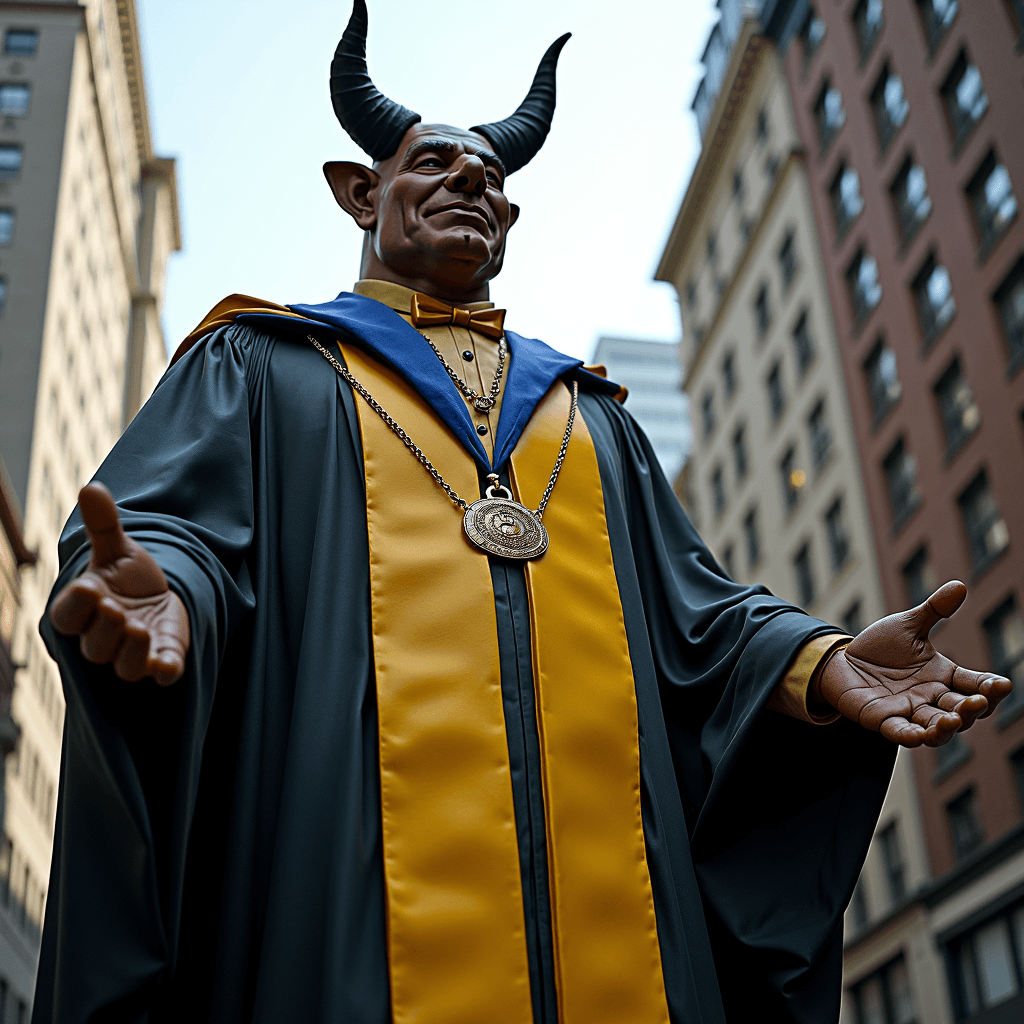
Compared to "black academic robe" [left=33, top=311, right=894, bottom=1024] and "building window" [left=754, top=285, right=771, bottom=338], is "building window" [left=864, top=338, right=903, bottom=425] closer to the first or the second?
"building window" [left=754, top=285, right=771, bottom=338]

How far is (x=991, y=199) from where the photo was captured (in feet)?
117

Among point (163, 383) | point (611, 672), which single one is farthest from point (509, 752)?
point (163, 383)

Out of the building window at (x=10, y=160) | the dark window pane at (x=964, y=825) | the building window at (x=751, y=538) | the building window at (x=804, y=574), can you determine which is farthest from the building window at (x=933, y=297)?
the building window at (x=10, y=160)

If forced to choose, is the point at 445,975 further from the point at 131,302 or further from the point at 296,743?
the point at 131,302

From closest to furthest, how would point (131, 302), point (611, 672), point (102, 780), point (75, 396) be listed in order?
point (102, 780), point (611, 672), point (75, 396), point (131, 302)

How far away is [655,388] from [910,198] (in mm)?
104232

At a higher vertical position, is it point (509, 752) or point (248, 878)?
point (509, 752)

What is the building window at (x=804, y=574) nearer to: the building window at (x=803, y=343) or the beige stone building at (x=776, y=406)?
the beige stone building at (x=776, y=406)

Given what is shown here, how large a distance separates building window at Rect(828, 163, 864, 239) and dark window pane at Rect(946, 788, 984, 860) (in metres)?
18.4

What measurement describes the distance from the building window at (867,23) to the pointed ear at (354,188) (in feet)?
132

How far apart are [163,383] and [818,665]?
7.21ft

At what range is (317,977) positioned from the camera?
365cm

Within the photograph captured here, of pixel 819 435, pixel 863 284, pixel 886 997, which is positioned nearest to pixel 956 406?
pixel 863 284

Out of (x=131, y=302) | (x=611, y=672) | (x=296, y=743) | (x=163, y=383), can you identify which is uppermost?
(x=131, y=302)
